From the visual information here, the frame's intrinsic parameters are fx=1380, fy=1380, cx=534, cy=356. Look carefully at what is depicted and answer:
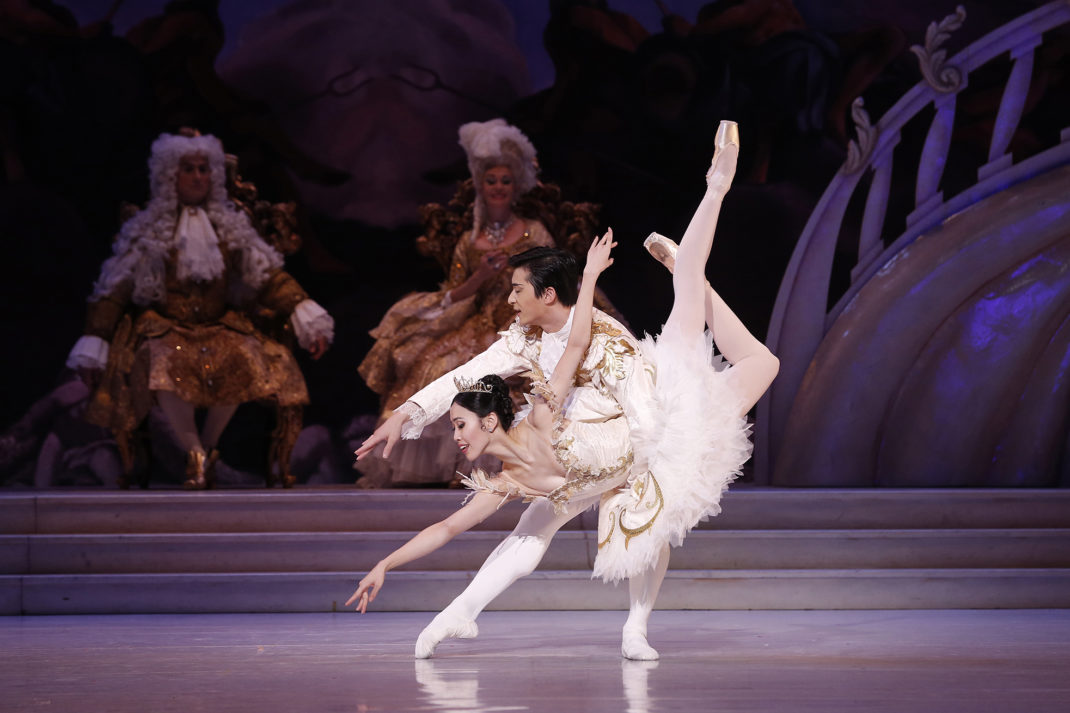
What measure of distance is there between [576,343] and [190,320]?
132 inches

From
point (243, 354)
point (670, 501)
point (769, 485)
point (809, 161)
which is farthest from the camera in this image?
point (809, 161)

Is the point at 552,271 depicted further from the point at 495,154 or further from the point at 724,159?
the point at 495,154

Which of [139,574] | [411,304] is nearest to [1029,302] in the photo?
[411,304]

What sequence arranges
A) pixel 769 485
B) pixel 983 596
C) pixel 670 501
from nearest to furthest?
pixel 670 501 → pixel 983 596 → pixel 769 485

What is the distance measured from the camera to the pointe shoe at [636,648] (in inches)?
143

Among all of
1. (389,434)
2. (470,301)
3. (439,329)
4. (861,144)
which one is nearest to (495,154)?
(470,301)

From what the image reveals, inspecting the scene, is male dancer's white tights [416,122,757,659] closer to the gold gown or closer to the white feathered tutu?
the white feathered tutu

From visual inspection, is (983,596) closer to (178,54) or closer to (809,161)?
(809,161)

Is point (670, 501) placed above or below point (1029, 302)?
below

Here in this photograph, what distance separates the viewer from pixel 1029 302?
21.8ft

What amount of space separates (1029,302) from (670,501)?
12.2 ft

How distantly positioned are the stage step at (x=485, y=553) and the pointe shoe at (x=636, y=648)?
1274 mm

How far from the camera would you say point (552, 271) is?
3.75 m

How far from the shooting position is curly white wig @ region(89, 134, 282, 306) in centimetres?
640
